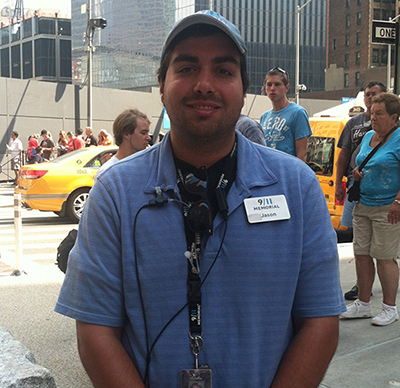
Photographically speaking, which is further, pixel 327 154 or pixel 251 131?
pixel 327 154

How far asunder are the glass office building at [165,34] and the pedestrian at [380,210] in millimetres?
61529

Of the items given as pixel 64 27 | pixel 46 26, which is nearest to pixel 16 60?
pixel 46 26

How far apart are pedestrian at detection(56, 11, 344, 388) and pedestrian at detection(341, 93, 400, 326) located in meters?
3.31

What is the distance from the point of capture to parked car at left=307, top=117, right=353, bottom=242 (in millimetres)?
9211

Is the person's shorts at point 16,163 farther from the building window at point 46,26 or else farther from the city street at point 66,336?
the building window at point 46,26

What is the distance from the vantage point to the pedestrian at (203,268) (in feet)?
5.31

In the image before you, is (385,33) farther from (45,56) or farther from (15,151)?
(45,56)

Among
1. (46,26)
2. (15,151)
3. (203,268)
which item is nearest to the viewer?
(203,268)

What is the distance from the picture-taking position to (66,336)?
4.93 metres

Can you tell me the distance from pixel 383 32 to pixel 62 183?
24.0ft

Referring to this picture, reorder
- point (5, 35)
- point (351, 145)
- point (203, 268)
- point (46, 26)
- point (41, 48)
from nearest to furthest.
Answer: point (203, 268) → point (351, 145) → point (41, 48) → point (46, 26) → point (5, 35)

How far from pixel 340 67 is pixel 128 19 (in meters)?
34.4

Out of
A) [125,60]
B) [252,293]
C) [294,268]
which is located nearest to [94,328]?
[252,293]

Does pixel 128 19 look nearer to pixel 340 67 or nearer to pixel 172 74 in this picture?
pixel 340 67
